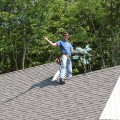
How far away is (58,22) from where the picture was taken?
94.9 feet

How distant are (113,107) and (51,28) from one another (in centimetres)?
2061

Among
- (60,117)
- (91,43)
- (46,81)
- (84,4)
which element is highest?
(84,4)

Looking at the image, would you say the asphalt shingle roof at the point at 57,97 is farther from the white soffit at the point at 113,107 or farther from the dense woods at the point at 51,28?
the dense woods at the point at 51,28

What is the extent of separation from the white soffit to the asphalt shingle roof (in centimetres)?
12

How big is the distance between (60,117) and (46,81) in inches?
108

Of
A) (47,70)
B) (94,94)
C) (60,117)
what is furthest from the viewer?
(47,70)

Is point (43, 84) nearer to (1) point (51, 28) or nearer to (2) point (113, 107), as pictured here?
(2) point (113, 107)

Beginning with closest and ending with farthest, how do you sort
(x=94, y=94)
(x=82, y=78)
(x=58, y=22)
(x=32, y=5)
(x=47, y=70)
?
(x=94, y=94)
(x=82, y=78)
(x=47, y=70)
(x=32, y=5)
(x=58, y=22)

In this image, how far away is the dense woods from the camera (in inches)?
1067

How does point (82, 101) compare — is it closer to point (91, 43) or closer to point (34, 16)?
point (34, 16)

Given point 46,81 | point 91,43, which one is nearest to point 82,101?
point 46,81

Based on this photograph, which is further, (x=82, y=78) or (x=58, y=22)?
(x=58, y=22)

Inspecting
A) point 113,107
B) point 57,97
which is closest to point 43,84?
point 57,97

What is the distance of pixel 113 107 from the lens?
10258 mm
